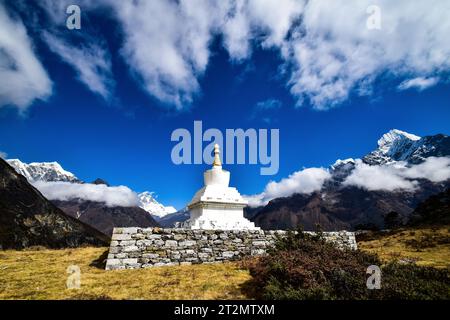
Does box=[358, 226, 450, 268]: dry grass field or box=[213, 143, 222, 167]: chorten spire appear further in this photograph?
box=[213, 143, 222, 167]: chorten spire

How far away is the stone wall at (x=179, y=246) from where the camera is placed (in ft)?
40.9

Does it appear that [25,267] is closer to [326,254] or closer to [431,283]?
[326,254]

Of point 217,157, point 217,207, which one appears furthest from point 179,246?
point 217,157

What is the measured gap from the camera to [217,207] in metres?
18.5

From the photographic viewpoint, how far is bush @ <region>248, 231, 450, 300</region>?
794 cm

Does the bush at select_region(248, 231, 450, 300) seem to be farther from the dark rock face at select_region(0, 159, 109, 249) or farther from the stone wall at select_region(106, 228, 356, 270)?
the dark rock face at select_region(0, 159, 109, 249)

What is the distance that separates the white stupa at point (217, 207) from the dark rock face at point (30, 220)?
8241 centimetres

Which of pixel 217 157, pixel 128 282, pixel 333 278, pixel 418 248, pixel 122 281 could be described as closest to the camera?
pixel 333 278

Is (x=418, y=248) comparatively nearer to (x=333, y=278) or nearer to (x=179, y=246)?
(x=333, y=278)

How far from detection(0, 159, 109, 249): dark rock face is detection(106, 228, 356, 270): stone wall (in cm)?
8543

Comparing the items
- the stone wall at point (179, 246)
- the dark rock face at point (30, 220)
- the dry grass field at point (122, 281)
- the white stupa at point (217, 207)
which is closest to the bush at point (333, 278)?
the dry grass field at point (122, 281)

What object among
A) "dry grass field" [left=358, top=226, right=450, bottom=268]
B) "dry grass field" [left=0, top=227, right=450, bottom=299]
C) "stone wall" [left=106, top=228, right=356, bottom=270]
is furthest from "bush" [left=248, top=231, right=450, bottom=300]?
"dry grass field" [left=358, top=226, right=450, bottom=268]

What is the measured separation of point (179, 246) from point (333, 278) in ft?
23.1
